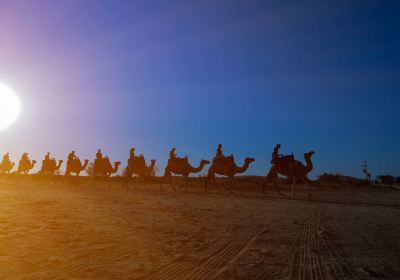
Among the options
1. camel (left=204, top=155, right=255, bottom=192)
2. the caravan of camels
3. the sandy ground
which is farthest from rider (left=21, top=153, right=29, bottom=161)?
the sandy ground

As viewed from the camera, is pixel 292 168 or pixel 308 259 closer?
pixel 308 259

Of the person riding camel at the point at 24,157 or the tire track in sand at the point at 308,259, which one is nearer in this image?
the tire track in sand at the point at 308,259

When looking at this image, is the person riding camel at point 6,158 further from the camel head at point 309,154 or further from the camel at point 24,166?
the camel head at point 309,154

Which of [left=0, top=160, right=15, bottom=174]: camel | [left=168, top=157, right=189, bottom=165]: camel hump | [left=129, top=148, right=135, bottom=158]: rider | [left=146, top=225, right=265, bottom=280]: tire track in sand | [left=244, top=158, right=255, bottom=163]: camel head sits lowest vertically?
[left=146, top=225, right=265, bottom=280]: tire track in sand

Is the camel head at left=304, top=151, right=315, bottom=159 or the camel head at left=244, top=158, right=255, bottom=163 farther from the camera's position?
the camel head at left=244, top=158, right=255, bottom=163

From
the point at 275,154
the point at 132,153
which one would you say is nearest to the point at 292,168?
the point at 275,154

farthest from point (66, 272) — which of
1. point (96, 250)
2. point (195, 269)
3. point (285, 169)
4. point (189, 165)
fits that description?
point (189, 165)

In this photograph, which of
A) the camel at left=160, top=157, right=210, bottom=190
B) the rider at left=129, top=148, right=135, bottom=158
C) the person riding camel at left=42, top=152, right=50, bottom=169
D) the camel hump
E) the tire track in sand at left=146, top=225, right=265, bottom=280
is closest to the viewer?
the tire track in sand at left=146, top=225, right=265, bottom=280

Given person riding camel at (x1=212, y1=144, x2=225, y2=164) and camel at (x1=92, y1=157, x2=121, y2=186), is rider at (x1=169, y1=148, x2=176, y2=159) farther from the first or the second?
camel at (x1=92, y1=157, x2=121, y2=186)

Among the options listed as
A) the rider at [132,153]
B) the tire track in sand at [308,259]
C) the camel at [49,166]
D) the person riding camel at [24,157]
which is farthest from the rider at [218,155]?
the person riding camel at [24,157]

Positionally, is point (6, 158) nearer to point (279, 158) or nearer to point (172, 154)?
point (172, 154)

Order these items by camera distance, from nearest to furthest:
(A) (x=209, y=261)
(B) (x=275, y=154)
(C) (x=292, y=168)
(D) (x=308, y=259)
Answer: (A) (x=209, y=261), (D) (x=308, y=259), (C) (x=292, y=168), (B) (x=275, y=154)

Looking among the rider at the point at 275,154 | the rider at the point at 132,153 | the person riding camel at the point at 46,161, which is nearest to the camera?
the rider at the point at 275,154

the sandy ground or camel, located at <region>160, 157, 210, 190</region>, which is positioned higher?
camel, located at <region>160, 157, 210, 190</region>
